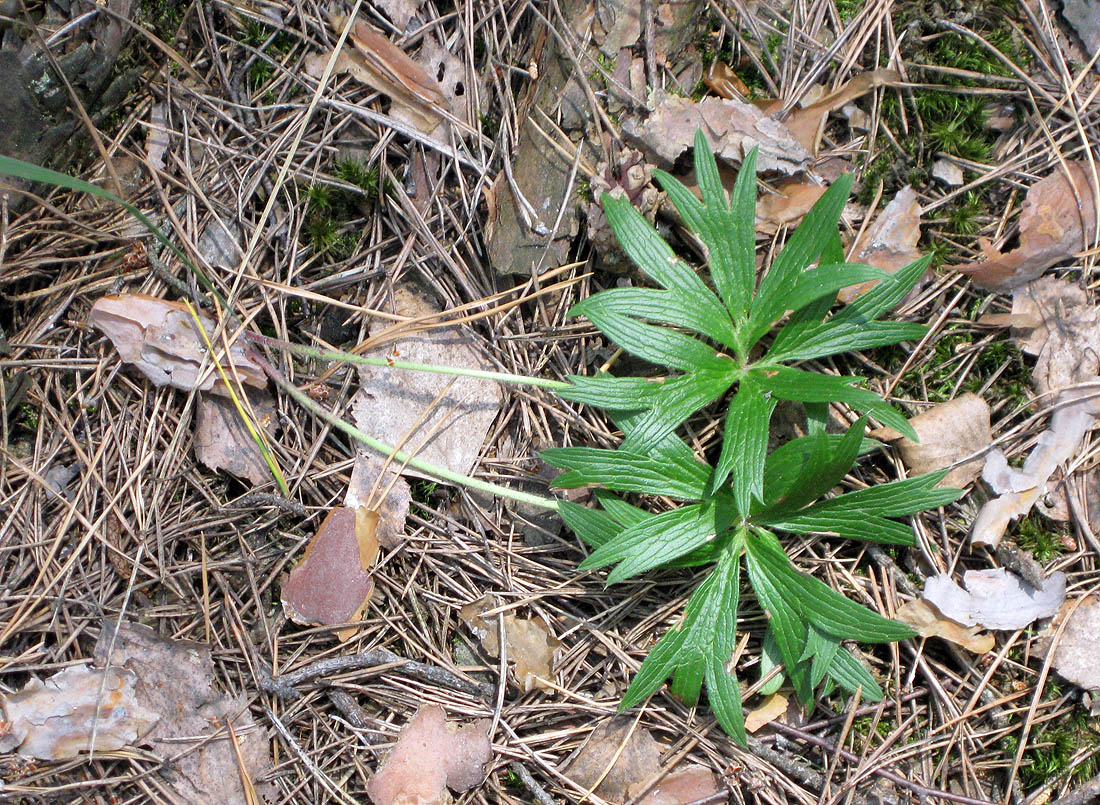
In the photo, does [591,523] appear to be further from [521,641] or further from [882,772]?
[882,772]

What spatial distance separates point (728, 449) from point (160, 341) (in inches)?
78.3

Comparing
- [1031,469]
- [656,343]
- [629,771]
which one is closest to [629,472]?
[656,343]

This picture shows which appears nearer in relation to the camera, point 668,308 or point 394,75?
point 668,308

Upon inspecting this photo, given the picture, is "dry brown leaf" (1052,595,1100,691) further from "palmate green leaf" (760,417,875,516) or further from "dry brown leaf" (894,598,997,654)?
"palmate green leaf" (760,417,875,516)

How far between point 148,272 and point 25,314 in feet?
1.49

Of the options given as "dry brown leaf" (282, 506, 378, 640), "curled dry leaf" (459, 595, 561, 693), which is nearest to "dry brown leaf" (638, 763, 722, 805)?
"curled dry leaf" (459, 595, 561, 693)

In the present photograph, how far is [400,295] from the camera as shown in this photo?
286cm

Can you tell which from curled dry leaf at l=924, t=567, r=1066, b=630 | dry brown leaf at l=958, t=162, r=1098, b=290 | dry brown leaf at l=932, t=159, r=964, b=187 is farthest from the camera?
dry brown leaf at l=932, t=159, r=964, b=187

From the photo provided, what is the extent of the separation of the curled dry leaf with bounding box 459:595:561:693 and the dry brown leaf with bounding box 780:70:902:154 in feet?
6.36

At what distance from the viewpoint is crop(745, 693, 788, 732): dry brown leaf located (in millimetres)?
2574

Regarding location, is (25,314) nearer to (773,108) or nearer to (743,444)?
(743,444)

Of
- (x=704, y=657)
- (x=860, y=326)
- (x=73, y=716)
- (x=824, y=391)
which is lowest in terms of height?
(x=73, y=716)

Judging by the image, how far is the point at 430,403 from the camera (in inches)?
111

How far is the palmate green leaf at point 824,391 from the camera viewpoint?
7.77ft
